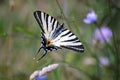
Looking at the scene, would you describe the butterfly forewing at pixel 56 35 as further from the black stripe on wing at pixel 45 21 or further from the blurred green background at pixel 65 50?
the blurred green background at pixel 65 50

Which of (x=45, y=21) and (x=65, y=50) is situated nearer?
(x=45, y=21)

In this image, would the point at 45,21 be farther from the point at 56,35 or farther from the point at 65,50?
the point at 65,50

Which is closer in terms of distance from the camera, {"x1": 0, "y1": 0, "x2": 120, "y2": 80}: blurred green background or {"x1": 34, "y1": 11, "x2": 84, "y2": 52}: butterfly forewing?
{"x1": 34, "y1": 11, "x2": 84, "y2": 52}: butterfly forewing

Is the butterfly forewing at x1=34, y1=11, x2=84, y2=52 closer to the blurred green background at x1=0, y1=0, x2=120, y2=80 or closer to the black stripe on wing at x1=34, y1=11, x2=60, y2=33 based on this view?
the black stripe on wing at x1=34, y1=11, x2=60, y2=33

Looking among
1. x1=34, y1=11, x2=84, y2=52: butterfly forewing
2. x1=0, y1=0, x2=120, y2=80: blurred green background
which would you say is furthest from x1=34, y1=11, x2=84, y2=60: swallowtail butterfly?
x1=0, y1=0, x2=120, y2=80: blurred green background

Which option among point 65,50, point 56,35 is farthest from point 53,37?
point 65,50

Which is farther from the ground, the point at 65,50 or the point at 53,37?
the point at 53,37

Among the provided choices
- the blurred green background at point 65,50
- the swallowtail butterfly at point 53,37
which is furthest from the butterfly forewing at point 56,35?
the blurred green background at point 65,50
